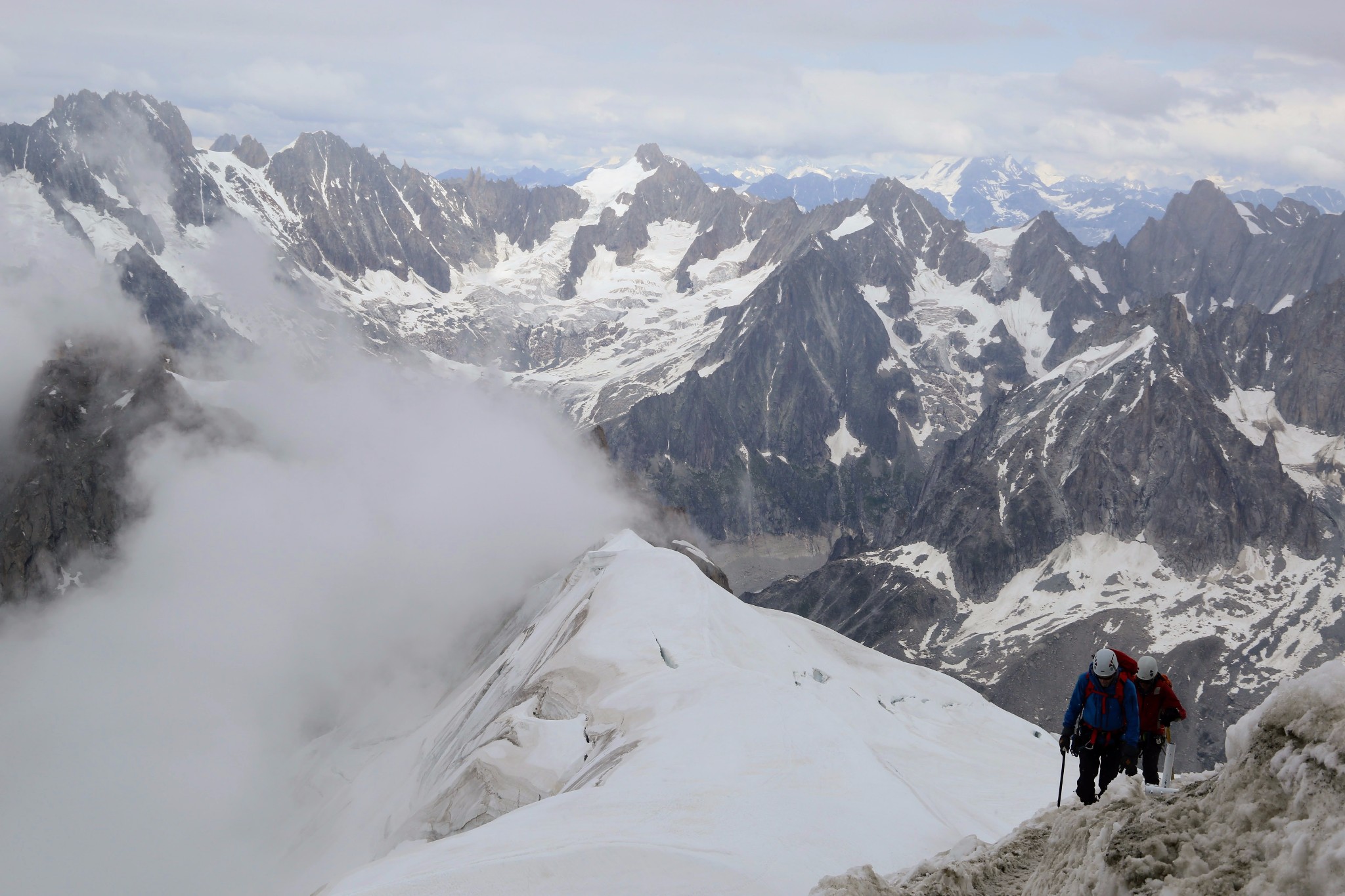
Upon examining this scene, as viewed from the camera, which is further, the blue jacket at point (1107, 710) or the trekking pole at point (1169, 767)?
the blue jacket at point (1107, 710)

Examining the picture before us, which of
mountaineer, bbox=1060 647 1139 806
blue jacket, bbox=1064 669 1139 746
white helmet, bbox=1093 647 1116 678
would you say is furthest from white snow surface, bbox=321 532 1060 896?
white helmet, bbox=1093 647 1116 678

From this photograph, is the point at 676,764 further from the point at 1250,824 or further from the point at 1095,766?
the point at 1250,824

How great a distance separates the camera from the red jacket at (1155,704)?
19.6 m

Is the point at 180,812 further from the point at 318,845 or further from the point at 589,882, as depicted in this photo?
the point at 589,882

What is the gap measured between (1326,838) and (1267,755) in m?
1.82

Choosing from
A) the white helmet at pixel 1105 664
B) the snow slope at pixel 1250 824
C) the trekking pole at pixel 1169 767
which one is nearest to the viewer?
the snow slope at pixel 1250 824

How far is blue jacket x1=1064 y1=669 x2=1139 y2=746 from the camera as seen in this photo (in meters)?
19.6

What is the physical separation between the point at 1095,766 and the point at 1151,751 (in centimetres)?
150

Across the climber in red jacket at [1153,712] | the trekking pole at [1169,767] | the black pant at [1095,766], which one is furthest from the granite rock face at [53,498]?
the trekking pole at [1169,767]

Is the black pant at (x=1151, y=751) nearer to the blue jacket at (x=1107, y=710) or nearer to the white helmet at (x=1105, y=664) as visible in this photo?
the blue jacket at (x=1107, y=710)

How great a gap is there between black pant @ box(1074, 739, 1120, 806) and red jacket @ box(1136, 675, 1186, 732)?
84 cm

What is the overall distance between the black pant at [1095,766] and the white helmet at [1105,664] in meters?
1.73

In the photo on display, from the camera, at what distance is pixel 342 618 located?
193125 millimetres

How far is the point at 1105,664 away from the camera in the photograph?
65.1 ft
